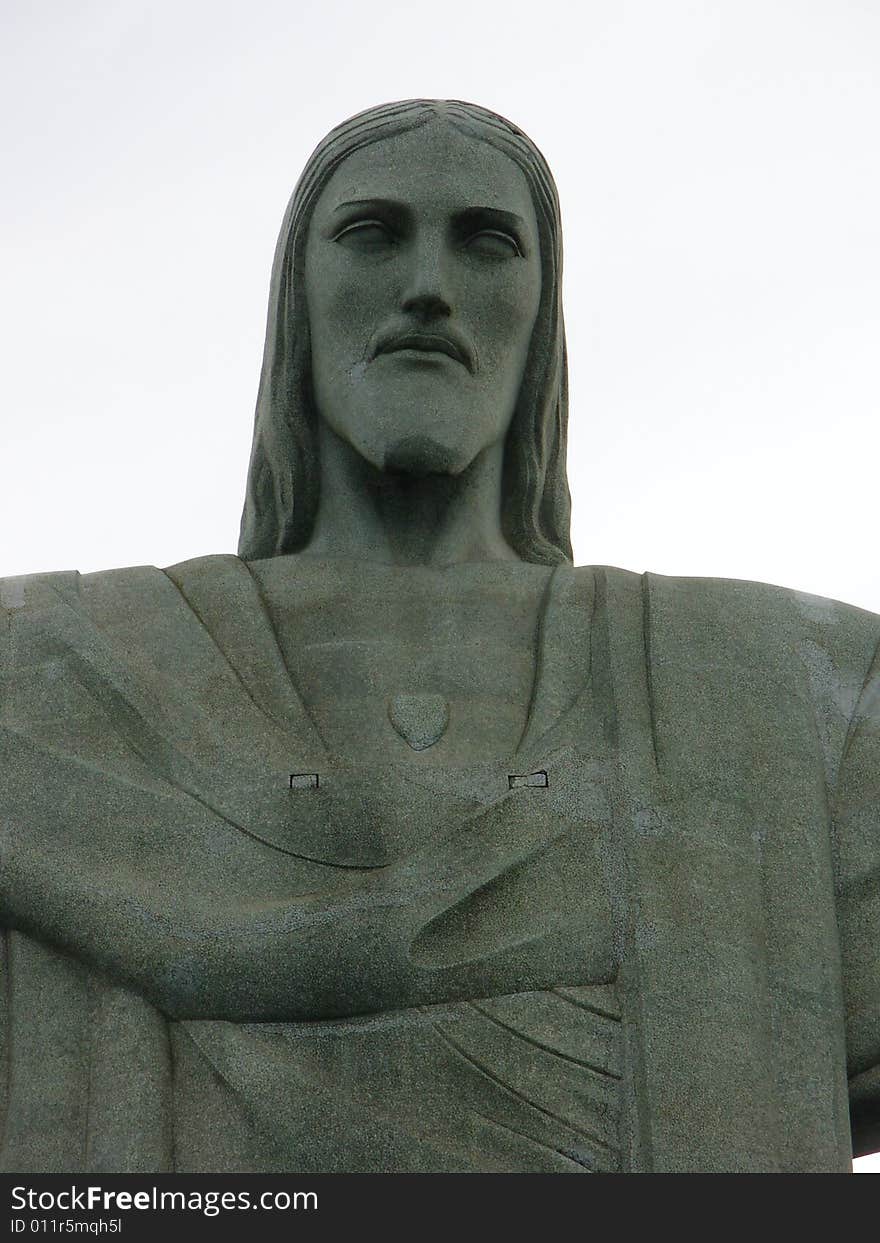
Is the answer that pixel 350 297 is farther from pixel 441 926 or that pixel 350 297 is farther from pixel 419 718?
pixel 441 926

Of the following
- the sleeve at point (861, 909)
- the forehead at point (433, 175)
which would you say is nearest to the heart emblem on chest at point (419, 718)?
the sleeve at point (861, 909)

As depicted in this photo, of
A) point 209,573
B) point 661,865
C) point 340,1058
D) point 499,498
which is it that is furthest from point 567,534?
point 340,1058

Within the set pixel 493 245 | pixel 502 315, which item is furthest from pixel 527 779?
pixel 493 245

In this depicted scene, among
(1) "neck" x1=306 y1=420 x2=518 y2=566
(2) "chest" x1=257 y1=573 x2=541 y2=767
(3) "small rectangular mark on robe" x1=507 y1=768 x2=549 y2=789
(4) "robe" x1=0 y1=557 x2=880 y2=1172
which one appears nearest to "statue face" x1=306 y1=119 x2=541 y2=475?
(1) "neck" x1=306 y1=420 x2=518 y2=566

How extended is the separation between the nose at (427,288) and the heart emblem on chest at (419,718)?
1.79 meters

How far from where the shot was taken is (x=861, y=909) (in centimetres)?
1066

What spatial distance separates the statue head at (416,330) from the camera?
11.8 m

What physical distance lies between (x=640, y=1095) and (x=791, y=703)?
1.96 metres

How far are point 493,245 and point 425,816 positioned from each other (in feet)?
9.61

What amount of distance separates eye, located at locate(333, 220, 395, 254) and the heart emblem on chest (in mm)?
2173

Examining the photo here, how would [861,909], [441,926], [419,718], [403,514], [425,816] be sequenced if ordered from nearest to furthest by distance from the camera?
[441,926], [425,816], [861,909], [419,718], [403,514]

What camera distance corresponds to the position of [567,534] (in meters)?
12.7

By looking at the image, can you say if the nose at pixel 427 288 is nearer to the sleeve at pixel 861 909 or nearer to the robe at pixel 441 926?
the robe at pixel 441 926

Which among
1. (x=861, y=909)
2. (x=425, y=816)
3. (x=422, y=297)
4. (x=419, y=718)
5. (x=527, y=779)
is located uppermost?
(x=422, y=297)
